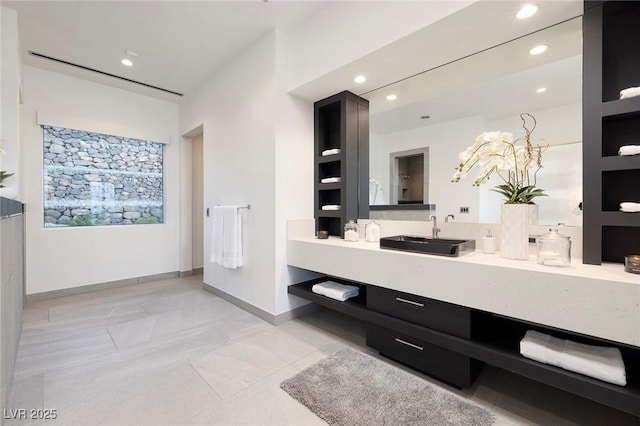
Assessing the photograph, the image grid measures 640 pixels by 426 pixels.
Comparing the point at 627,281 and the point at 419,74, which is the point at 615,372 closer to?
the point at 627,281

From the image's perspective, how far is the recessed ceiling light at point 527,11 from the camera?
1502 mm

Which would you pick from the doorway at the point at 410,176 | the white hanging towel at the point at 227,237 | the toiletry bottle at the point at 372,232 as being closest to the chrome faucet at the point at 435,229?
the doorway at the point at 410,176

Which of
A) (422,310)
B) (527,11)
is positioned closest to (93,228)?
(422,310)

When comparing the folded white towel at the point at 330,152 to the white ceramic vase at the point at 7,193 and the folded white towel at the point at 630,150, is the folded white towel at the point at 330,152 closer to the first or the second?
the folded white towel at the point at 630,150

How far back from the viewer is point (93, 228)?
3654 mm

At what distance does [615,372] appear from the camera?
1.19 meters

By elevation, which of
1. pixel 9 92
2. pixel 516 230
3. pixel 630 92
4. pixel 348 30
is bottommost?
pixel 516 230

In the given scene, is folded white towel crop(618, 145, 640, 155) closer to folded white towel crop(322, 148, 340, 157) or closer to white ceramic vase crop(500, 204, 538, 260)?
white ceramic vase crop(500, 204, 538, 260)

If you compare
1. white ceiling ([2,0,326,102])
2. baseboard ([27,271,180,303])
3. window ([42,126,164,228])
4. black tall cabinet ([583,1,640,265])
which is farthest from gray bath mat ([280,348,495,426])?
window ([42,126,164,228])

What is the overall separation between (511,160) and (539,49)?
766mm

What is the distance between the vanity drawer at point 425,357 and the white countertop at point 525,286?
342 millimetres

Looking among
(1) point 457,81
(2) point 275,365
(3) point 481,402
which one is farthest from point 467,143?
(2) point 275,365

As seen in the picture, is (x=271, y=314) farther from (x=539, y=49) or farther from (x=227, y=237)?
(x=539, y=49)

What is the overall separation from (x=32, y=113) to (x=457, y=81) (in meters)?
4.55
